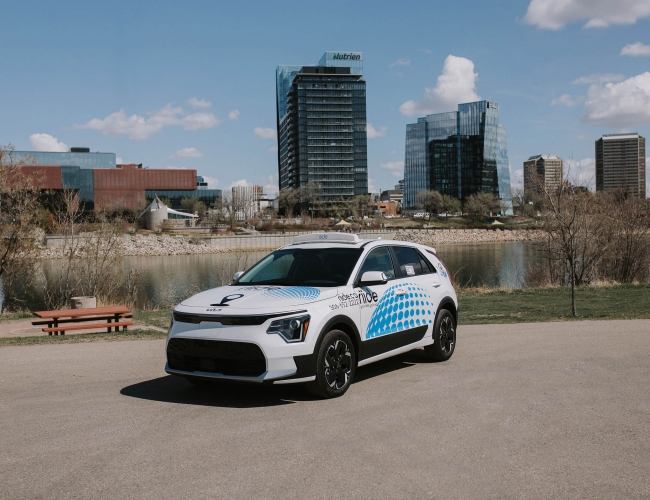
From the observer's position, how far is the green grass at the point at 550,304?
51.9 ft

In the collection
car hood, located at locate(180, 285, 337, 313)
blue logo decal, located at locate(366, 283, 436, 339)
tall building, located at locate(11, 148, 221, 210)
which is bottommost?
blue logo decal, located at locate(366, 283, 436, 339)

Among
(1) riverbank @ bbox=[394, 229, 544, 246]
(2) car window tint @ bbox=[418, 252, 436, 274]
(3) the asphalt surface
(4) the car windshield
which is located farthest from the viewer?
(1) riverbank @ bbox=[394, 229, 544, 246]

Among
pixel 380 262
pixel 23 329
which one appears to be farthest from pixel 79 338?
pixel 380 262

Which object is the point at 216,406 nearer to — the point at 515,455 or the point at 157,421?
the point at 157,421

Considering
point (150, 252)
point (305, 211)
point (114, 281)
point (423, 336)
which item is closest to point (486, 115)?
point (305, 211)

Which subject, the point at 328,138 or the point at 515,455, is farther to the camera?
the point at 328,138

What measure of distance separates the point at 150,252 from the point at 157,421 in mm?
80627

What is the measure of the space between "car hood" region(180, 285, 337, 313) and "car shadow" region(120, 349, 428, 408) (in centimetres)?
91

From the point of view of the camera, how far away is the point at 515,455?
5250 millimetres

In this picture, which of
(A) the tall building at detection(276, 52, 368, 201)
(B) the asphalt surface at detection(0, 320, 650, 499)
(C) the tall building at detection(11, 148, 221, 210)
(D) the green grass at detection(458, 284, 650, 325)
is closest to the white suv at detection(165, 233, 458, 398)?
(B) the asphalt surface at detection(0, 320, 650, 499)

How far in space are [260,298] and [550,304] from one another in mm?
14336

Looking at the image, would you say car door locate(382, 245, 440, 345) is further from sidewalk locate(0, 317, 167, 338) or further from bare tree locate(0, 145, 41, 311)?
bare tree locate(0, 145, 41, 311)

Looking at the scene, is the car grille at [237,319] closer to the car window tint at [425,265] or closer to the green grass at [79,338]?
the car window tint at [425,265]

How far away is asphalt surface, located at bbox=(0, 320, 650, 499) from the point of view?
4.62 metres
